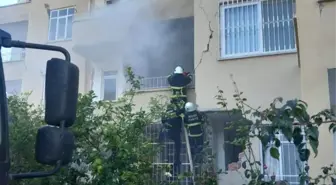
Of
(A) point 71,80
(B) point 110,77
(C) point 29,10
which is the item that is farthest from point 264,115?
(C) point 29,10

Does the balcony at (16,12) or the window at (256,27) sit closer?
the window at (256,27)

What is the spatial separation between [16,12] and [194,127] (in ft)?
39.9

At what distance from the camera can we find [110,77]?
1402 centimetres

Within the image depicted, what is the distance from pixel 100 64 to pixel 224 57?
5443 millimetres

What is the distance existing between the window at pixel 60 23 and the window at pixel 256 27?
7489mm

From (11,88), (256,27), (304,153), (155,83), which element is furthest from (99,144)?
(155,83)

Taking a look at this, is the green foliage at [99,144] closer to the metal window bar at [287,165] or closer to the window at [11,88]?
the window at [11,88]

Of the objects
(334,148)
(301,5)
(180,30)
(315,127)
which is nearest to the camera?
(315,127)

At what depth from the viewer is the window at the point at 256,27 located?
1029 cm

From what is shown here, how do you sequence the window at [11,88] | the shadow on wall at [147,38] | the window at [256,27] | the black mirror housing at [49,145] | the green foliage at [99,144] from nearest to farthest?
the black mirror housing at [49,145], the window at [11,88], the green foliage at [99,144], the window at [256,27], the shadow on wall at [147,38]

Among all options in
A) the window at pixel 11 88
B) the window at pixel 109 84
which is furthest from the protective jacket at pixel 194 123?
the window at pixel 109 84

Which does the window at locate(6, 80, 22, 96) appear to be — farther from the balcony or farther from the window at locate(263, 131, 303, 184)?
the window at locate(263, 131, 303, 184)

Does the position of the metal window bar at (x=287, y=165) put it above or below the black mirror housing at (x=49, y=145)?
below

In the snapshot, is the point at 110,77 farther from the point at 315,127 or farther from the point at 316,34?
the point at 315,127
